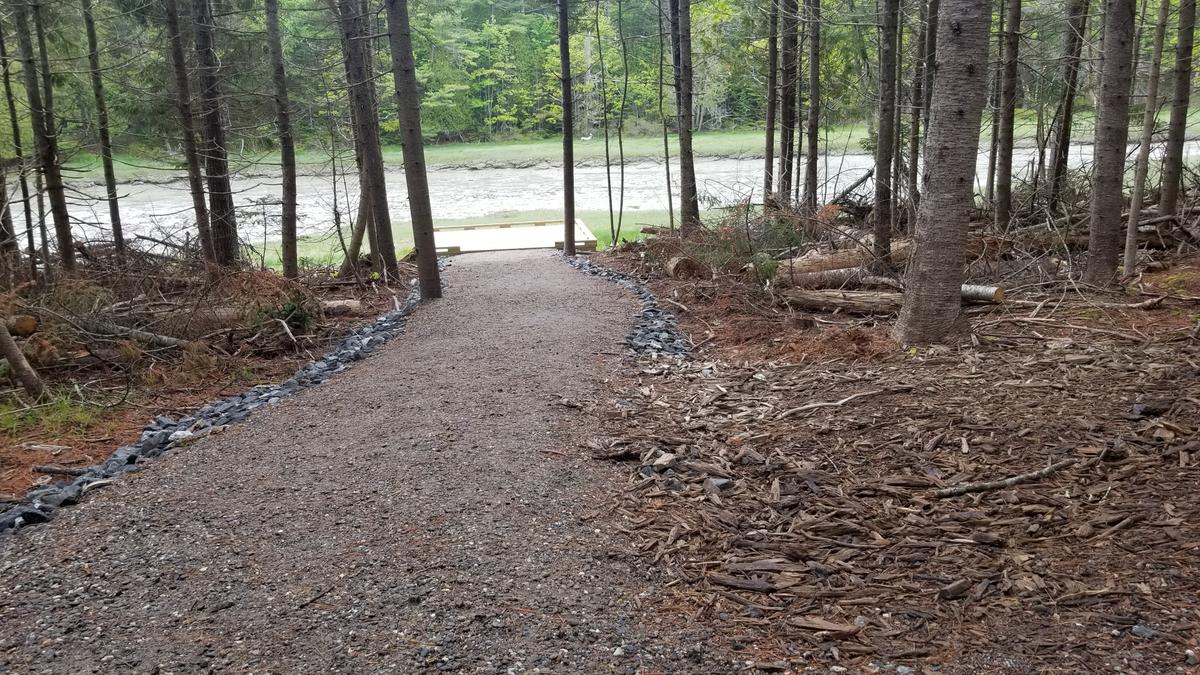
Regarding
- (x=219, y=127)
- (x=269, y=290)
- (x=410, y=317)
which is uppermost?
(x=219, y=127)

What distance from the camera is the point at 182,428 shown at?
580cm

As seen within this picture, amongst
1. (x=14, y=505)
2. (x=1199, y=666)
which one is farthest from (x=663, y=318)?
(x=1199, y=666)

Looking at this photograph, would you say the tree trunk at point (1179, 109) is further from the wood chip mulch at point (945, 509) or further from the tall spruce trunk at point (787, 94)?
the tall spruce trunk at point (787, 94)

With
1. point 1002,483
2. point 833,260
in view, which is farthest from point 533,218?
point 1002,483

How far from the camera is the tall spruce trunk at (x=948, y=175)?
543 centimetres

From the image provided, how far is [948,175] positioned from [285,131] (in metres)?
9.53

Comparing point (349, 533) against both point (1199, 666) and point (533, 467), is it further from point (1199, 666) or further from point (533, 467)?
point (1199, 666)

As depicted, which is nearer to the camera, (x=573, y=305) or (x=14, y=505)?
(x=14, y=505)

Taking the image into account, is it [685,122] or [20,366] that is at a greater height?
[685,122]

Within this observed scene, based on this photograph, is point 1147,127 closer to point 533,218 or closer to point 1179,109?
point 1179,109

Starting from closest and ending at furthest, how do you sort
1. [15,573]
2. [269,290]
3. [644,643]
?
[644,643] → [15,573] → [269,290]

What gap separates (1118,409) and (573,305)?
6744mm

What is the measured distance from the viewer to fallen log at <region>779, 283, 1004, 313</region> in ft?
22.1

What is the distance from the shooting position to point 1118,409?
161 inches
